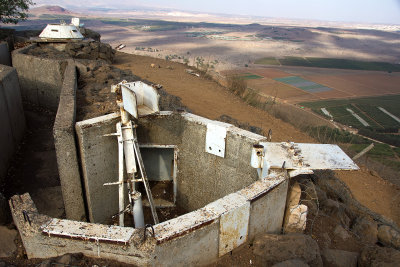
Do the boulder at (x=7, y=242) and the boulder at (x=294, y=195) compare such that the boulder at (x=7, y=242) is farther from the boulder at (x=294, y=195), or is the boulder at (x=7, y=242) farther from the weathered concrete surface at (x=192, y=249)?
the boulder at (x=294, y=195)

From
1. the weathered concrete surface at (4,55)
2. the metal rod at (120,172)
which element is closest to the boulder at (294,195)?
the metal rod at (120,172)

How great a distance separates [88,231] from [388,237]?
5.11 metres

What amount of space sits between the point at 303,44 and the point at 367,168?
75367 mm

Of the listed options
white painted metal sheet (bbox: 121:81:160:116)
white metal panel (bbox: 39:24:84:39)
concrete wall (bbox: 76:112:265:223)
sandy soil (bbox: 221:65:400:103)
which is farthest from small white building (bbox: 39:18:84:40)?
sandy soil (bbox: 221:65:400:103)

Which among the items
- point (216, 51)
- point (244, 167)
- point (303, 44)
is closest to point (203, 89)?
point (244, 167)

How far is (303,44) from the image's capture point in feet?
264

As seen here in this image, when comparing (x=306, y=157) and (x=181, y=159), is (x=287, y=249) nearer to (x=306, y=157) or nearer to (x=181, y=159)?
(x=306, y=157)

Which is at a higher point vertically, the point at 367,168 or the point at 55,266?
the point at 55,266

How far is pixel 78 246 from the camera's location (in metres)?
3.19

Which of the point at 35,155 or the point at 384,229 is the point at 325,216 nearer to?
the point at 384,229

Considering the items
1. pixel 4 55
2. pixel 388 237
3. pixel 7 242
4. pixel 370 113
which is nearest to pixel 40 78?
pixel 4 55

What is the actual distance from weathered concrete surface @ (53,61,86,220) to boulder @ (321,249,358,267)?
384 cm

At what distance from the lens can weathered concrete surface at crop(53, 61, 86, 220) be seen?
4.73 meters

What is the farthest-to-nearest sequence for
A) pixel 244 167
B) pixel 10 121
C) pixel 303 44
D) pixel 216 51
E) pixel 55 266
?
pixel 303 44
pixel 216 51
pixel 10 121
pixel 244 167
pixel 55 266
